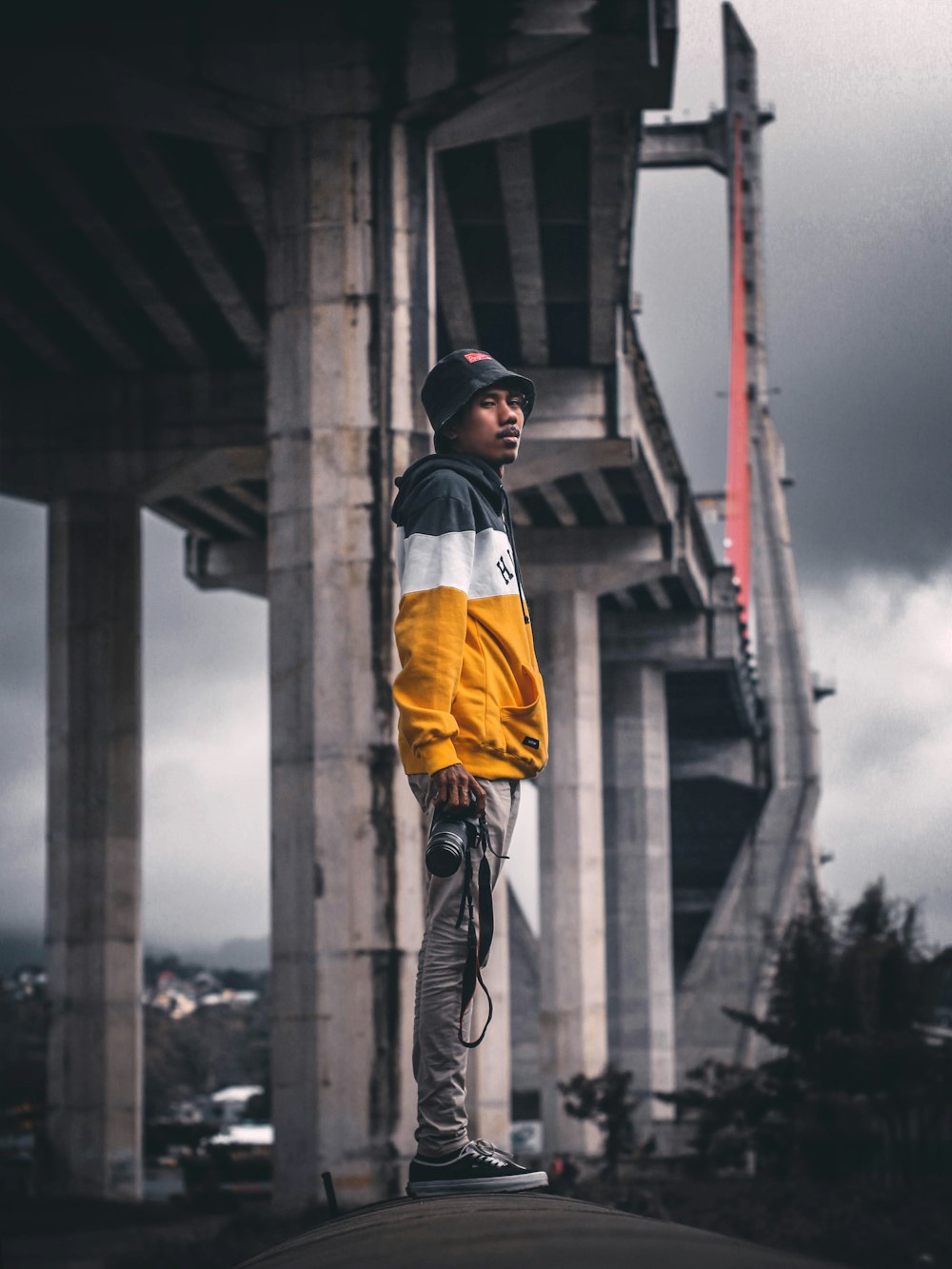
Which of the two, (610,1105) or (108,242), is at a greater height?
(108,242)

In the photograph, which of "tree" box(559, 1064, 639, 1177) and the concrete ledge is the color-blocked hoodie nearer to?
the concrete ledge

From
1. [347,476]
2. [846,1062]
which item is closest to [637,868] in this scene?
[846,1062]

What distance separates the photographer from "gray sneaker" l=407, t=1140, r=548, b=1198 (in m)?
5.12

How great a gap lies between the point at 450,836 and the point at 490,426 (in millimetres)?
1294

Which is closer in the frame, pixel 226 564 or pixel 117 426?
pixel 117 426

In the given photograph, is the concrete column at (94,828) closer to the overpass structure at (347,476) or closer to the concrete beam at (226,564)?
the overpass structure at (347,476)

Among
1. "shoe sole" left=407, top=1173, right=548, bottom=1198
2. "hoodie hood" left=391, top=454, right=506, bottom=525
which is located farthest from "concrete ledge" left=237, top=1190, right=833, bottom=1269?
"hoodie hood" left=391, top=454, right=506, bottom=525

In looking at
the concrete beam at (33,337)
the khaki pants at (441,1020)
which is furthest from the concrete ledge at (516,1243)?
the concrete beam at (33,337)

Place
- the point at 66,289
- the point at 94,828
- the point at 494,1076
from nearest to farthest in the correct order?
1. the point at 66,289
2. the point at 94,828
3. the point at 494,1076

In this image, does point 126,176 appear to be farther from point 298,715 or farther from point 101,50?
point 298,715

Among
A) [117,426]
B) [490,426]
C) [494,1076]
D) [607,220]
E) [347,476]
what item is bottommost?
[494,1076]

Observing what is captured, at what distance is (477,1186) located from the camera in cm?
511

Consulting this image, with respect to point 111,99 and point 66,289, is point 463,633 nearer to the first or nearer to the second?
point 111,99

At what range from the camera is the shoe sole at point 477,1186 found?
5.11 metres
